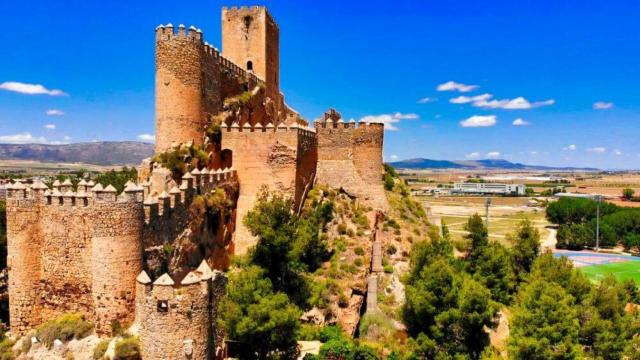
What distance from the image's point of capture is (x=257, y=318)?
65.0ft

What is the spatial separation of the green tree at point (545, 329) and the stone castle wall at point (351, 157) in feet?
40.1

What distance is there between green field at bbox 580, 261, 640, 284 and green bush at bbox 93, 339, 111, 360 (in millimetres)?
62957

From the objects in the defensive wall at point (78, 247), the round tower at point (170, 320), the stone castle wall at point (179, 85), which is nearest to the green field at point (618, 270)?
the stone castle wall at point (179, 85)

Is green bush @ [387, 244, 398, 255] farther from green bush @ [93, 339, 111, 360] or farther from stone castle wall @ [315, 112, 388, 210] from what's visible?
green bush @ [93, 339, 111, 360]

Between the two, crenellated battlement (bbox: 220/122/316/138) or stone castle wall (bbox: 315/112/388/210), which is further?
stone castle wall (bbox: 315/112/388/210)

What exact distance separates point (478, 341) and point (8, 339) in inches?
902

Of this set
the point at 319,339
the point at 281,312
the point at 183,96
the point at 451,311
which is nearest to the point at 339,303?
the point at 319,339

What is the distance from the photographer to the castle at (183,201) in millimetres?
18531

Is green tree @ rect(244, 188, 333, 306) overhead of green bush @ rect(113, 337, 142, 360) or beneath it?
overhead

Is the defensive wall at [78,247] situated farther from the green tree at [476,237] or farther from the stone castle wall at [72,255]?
the green tree at [476,237]

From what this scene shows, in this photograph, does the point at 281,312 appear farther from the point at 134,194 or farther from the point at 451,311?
the point at 451,311

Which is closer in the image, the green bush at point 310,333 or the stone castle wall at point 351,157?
the green bush at point 310,333

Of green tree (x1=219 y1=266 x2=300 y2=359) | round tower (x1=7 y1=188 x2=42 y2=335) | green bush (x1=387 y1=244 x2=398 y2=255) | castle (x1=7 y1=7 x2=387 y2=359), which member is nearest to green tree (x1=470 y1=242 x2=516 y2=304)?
green bush (x1=387 y1=244 x2=398 y2=255)

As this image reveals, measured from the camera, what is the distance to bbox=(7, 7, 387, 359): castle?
18531 millimetres
